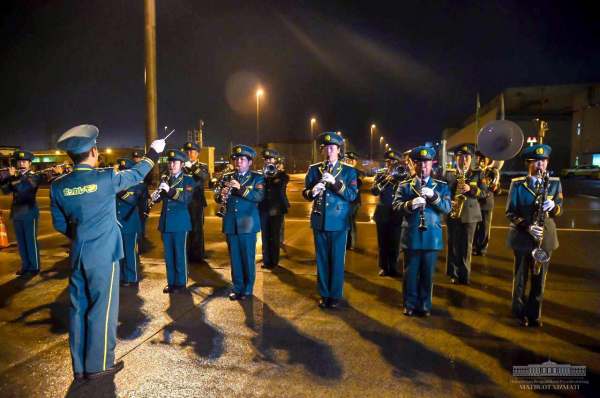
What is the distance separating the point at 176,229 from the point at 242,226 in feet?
3.36

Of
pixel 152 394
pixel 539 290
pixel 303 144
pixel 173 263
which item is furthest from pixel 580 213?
pixel 303 144

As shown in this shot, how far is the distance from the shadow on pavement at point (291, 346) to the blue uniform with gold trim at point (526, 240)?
7.84ft

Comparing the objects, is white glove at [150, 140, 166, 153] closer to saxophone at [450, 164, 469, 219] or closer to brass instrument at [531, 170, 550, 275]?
brass instrument at [531, 170, 550, 275]

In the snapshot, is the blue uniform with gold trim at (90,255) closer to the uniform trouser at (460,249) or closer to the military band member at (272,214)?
the military band member at (272,214)

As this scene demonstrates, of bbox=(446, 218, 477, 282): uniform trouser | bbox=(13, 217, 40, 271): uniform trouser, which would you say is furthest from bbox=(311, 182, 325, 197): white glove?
bbox=(13, 217, 40, 271): uniform trouser

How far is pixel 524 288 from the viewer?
458cm

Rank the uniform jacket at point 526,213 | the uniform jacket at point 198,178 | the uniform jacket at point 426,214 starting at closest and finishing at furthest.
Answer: the uniform jacket at point 526,213
the uniform jacket at point 426,214
the uniform jacket at point 198,178

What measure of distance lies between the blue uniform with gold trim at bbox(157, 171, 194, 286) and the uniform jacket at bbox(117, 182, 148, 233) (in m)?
0.59

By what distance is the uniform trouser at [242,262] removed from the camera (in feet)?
18.1

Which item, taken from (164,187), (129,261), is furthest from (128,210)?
(164,187)

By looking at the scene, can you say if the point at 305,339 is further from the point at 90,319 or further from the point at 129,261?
the point at 129,261

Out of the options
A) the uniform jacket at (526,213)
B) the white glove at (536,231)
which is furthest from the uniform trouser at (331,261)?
the white glove at (536,231)

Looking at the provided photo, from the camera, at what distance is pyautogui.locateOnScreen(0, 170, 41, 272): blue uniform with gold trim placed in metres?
6.71

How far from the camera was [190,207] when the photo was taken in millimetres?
7594
